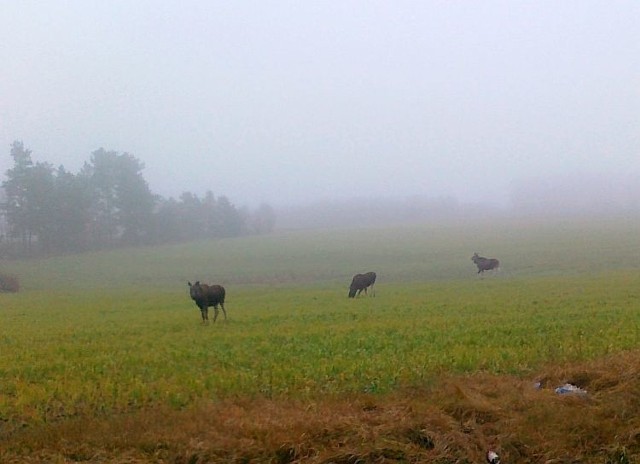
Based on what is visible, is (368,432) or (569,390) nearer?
(368,432)

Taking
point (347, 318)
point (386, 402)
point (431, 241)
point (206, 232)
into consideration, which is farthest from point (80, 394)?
point (206, 232)

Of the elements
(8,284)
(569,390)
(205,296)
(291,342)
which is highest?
(205,296)

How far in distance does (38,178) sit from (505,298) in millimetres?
82186

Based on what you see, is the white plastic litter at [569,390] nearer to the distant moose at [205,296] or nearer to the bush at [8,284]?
the distant moose at [205,296]

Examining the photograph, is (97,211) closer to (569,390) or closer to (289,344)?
(289,344)

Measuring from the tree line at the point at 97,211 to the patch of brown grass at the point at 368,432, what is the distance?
88.3m

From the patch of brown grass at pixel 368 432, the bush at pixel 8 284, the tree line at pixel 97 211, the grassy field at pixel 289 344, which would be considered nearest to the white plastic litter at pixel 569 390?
the patch of brown grass at pixel 368 432

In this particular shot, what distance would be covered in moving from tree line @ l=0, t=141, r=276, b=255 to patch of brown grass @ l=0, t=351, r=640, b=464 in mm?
88271

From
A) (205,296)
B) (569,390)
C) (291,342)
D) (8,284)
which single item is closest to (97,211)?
(8,284)

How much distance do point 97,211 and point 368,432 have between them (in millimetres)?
100938

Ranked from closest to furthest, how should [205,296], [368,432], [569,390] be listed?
1. [368,432]
2. [569,390]
3. [205,296]

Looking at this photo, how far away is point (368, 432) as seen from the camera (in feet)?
27.3

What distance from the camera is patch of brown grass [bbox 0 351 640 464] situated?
7922 millimetres

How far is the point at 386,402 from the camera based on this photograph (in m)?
9.77
